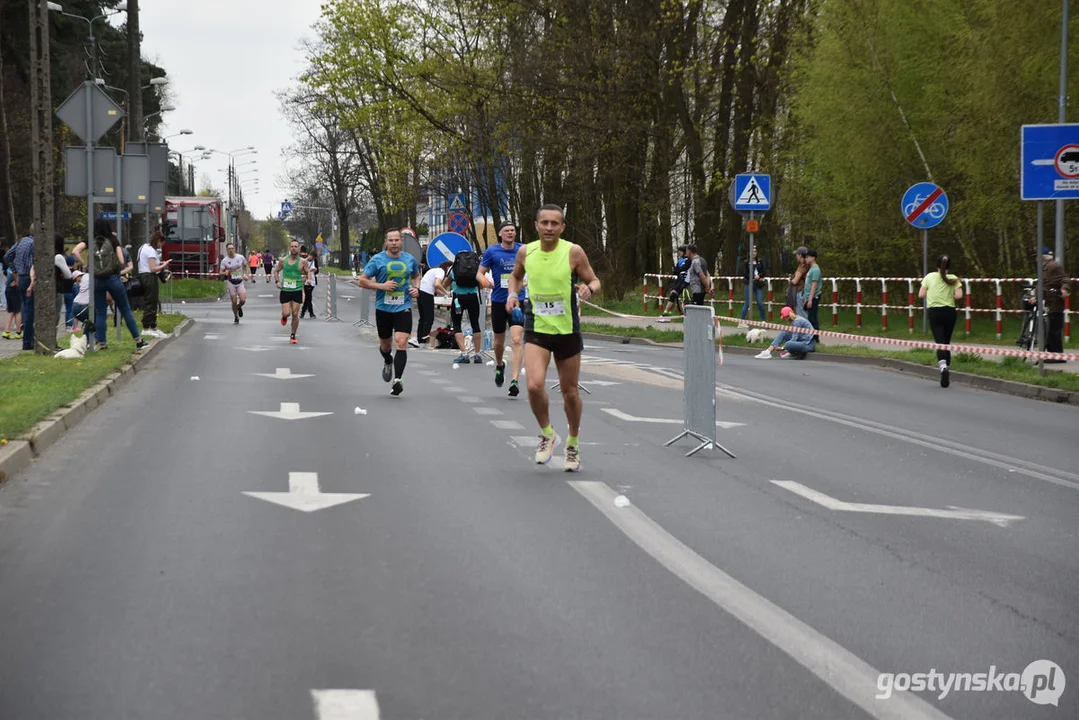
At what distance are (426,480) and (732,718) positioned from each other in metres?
5.53

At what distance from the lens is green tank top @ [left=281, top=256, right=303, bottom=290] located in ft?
98.9

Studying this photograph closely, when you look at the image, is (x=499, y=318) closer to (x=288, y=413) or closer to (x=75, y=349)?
(x=288, y=413)

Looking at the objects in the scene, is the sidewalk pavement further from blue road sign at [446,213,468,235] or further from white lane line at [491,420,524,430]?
white lane line at [491,420,524,430]

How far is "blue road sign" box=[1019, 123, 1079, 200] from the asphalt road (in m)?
5.92

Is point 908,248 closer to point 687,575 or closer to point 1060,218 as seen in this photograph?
point 1060,218

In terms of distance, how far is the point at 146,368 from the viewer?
21.3 m

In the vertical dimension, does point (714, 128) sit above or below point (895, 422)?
above

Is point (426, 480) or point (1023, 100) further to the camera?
point (1023, 100)

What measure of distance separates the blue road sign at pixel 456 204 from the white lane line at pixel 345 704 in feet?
139

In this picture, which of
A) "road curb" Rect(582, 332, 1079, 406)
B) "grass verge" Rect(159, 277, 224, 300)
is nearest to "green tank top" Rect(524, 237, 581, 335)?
"road curb" Rect(582, 332, 1079, 406)

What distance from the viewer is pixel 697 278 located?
34.5 meters

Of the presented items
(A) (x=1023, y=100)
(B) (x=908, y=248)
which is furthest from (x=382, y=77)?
(A) (x=1023, y=100)

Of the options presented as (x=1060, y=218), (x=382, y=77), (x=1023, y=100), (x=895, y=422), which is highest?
(x=382, y=77)

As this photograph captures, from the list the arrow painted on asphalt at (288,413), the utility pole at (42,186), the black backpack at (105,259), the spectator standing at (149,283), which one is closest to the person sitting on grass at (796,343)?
the black backpack at (105,259)
